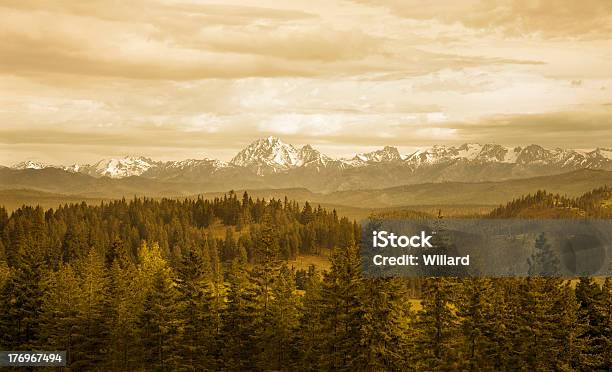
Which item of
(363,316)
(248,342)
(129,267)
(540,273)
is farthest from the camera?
(129,267)

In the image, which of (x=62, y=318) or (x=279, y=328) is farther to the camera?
(x=62, y=318)

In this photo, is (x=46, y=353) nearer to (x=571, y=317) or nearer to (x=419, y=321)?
(x=419, y=321)

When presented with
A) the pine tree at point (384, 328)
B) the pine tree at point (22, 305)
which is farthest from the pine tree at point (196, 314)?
the pine tree at point (22, 305)

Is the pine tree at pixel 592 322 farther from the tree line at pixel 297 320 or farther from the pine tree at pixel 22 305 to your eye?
the pine tree at pixel 22 305

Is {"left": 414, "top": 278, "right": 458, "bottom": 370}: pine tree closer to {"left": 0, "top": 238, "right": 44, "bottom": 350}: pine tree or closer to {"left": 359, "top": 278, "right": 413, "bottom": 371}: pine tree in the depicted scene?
{"left": 359, "top": 278, "right": 413, "bottom": 371}: pine tree

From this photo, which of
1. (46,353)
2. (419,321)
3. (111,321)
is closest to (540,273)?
(419,321)

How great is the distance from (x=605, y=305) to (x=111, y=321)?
2122 inches

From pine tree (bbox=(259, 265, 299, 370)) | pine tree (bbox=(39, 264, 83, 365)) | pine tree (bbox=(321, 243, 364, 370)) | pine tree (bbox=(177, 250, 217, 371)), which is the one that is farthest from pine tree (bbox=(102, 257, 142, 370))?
pine tree (bbox=(321, 243, 364, 370))

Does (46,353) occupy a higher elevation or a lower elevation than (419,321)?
lower

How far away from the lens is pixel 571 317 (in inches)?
2499

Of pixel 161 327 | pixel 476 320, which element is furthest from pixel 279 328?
pixel 476 320

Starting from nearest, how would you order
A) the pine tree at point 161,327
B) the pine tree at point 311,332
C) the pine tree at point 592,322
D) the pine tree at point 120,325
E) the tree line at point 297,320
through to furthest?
1. the tree line at point 297,320
2. the pine tree at point 592,322
3. the pine tree at point 311,332
4. the pine tree at point 161,327
5. the pine tree at point 120,325

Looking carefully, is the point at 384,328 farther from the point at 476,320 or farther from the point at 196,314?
the point at 196,314

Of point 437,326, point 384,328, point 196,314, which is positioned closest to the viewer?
point 384,328
